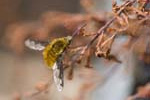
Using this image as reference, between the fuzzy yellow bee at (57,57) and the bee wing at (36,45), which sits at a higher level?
the fuzzy yellow bee at (57,57)

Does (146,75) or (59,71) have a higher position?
(59,71)

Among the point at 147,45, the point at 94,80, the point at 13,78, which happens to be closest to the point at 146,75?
the point at 94,80

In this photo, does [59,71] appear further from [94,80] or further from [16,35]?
[16,35]

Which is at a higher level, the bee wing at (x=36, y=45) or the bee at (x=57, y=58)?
the bee at (x=57, y=58)

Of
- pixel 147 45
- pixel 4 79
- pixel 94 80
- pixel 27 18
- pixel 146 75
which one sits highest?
pixel 147 45

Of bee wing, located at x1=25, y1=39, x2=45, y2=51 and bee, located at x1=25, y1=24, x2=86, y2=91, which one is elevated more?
bee, located at x1=25, y1=24, x2=86, y2=91

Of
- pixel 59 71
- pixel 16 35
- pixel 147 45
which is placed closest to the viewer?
pixel 59 71

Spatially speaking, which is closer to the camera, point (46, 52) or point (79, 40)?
point (46, 52)

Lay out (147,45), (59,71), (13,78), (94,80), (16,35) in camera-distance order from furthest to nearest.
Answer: (13,78) → (16,35) → (94,80) → (147,45) → (59,71)

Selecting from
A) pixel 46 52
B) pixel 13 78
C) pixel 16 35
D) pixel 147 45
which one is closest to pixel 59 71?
pixel 46 52

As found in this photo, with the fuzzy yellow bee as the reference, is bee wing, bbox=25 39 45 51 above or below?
below
